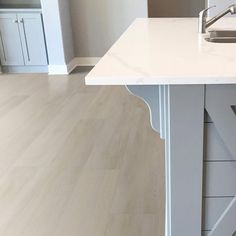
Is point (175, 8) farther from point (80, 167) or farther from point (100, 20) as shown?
point (80, 167)

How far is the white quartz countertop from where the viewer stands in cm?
98

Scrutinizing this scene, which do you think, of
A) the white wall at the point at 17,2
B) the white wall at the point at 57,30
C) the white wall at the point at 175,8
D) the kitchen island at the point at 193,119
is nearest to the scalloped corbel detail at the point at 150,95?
the kitchen island at the point at 193,119

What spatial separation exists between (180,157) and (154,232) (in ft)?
2.36

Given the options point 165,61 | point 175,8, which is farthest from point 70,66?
point 165,61

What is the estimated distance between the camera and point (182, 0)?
5789 millimetres

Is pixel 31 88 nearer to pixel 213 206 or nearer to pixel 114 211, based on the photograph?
pixel 114 211

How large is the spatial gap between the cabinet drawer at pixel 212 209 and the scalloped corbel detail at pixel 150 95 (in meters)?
0.50

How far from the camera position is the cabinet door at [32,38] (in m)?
4.50

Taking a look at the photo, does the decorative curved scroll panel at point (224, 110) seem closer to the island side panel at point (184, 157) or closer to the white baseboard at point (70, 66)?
the island side panel at point (184, 157)

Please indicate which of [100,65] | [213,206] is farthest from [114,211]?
[100,65]

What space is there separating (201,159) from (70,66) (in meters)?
3.80

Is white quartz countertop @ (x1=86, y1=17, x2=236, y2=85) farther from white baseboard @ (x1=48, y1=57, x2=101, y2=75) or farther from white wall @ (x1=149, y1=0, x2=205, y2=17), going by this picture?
white wall @ (x1=149, y1=0, x2=205, y2=17)

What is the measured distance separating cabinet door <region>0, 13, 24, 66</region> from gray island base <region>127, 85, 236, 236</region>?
3.83 metres

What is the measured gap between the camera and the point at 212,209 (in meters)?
1.27
